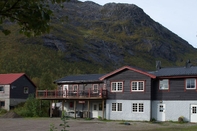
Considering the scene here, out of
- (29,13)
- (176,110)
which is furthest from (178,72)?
(29,13)

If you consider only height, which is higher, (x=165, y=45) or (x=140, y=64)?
(x=165, y=45)

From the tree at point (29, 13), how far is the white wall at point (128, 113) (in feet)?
107

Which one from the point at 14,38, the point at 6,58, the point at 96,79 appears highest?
the point at 14,38

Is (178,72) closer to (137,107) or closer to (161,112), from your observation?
(161,112)

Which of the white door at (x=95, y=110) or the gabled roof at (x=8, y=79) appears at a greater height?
the gabled roof at (x=8, y=79)

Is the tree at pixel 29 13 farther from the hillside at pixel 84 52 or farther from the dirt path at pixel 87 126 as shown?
the hillside at pixel 84 52

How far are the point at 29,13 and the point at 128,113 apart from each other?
34.2 m

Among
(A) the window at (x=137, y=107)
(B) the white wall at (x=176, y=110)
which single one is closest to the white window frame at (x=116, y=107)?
(A) the window at (x=137, y=107)

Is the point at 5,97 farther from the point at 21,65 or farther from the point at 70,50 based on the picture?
the point at 70,50

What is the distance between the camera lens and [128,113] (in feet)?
127

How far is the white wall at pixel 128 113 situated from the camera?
122 feet

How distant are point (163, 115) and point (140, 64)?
338ft

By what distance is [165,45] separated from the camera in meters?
177

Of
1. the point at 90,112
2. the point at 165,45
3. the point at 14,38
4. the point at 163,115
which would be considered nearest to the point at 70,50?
the point at 14,38
